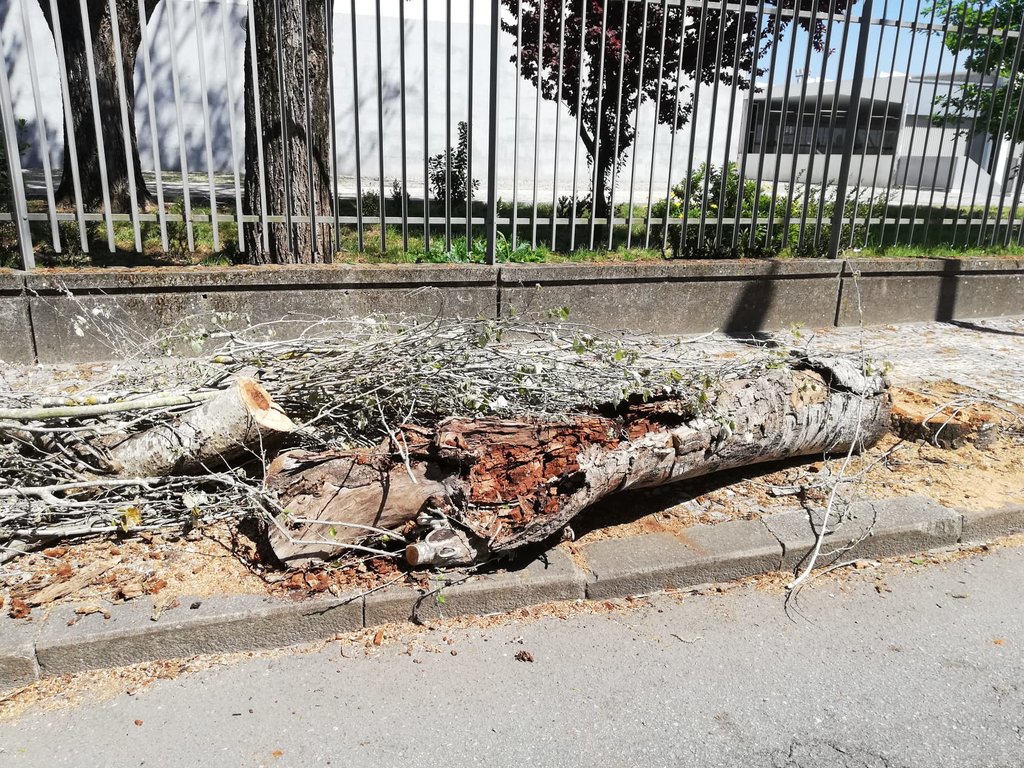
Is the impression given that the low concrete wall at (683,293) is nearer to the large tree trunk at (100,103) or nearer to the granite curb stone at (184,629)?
the granite curb stone at (184,629)

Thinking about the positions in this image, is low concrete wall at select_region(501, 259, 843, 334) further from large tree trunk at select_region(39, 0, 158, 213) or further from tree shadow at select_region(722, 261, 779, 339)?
large tree trunk at select_region(39, 0, 158, 213)

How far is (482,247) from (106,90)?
525 cm

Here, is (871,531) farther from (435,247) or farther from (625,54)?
(625,54)

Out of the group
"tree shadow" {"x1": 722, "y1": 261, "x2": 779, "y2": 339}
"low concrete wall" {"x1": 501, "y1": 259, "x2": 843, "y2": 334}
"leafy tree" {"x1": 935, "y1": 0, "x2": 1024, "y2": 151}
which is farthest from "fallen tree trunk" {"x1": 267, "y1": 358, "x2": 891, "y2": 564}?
"leafy tree" {"x1": 935, "y1": 0, "x2": 1024, "y2": 151}

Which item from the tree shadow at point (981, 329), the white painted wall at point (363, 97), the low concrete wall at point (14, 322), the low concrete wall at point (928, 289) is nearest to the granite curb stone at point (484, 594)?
the low concrete wall at point (14, 322)

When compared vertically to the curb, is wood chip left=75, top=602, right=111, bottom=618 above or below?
above

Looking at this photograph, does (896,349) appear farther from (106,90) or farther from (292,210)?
(106,90)

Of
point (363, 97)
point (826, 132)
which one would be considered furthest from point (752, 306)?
point (363, 97)

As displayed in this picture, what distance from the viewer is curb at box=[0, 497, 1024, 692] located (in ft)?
8.95

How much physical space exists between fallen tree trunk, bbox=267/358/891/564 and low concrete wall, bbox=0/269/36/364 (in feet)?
10.5

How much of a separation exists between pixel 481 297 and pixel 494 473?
124 inches

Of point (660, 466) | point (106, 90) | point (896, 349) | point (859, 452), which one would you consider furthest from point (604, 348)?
point (106, 90)

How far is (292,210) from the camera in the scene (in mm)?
6023

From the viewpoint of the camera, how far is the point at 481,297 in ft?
20.6
